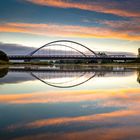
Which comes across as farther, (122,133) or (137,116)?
(137,116)

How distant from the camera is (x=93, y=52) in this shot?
156 meters

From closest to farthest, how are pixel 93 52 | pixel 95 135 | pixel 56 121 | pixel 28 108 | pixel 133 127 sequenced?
pixel 95 135
pixel 133 127
pixel 56 121
pixel 28 108
pixel 93 52

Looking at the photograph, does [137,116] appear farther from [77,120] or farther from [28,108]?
[28,108]

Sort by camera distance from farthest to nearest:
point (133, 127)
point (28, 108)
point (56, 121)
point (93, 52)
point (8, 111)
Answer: point (93, 52)
point (28, 108)
point (8, 111)
point (56, 121)
point (133, 127)

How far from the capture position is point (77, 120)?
1111 centimetres

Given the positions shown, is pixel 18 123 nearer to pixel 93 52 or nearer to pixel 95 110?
pixel 95 110


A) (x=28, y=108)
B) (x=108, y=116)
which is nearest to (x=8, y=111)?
(x=28, y=108)

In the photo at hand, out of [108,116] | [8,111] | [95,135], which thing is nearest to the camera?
[95,135]

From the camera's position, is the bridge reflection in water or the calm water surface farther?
the bridge reflection in water

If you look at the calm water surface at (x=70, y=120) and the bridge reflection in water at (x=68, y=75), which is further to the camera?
the bridge reflection in water at (x=68, y=75)

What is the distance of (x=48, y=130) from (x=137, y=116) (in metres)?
3.54

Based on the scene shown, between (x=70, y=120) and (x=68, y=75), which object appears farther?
(x=68, y=75)

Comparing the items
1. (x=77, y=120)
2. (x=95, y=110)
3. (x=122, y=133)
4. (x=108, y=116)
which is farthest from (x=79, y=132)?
(x=95, y=110)

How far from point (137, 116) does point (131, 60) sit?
488 feet
